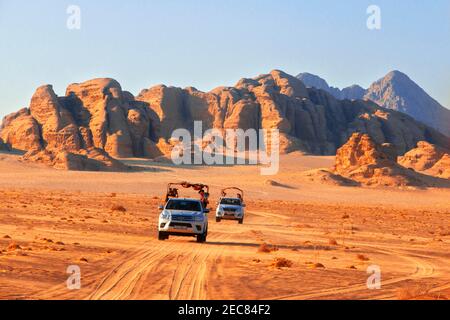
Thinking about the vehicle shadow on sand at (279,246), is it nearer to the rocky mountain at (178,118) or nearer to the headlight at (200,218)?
the headlight at (200,218)

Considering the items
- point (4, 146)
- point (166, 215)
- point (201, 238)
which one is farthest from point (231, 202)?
point (4, 146)

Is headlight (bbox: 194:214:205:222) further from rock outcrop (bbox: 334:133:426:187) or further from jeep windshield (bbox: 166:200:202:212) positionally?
rock outcrop (bbox: 334:133:426:187)

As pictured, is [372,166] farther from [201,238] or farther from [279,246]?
[201,238]

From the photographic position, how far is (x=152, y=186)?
10038cm

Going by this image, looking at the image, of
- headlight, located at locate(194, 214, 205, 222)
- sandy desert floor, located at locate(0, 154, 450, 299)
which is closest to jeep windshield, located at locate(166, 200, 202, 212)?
headlight, located at locate(194, 214, 205, 222)

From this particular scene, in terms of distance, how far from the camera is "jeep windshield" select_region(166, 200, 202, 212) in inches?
1013

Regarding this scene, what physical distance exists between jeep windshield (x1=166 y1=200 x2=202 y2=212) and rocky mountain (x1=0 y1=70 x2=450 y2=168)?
97919 millimetres

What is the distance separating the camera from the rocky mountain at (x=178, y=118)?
13950cm

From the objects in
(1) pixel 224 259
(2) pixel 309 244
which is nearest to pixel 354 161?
(2) pixel 309 244

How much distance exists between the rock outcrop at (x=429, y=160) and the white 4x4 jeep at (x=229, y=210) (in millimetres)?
92935
